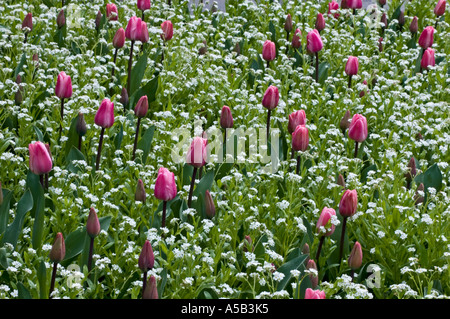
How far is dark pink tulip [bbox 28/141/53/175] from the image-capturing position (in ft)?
10.0

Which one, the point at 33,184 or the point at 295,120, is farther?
the point at 295,120

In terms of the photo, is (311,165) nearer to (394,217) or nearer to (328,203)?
(328,203)

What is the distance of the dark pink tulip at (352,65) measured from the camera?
181 inches

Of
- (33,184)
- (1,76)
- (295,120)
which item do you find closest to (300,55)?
(295,120)

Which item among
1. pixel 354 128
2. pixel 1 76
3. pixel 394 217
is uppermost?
pixel 1 76

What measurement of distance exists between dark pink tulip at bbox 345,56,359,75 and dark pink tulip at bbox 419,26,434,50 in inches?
30.6

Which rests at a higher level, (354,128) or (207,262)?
(354,128)

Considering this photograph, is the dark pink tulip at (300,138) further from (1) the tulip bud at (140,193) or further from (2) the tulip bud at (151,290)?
(2) the tulip bud at (151,290)

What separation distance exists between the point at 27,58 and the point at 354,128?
6.41 ft

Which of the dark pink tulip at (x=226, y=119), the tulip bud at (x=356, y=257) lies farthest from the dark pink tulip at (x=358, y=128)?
the tulip bud at (x=356, y=257)

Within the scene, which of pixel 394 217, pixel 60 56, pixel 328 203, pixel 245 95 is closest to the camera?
pixel 394 217

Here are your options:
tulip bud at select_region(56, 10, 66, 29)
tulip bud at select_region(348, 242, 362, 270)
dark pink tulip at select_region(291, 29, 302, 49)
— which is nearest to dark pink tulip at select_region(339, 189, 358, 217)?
tulip bud at select_region(348, 242, 362, 270)

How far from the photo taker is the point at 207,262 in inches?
112
